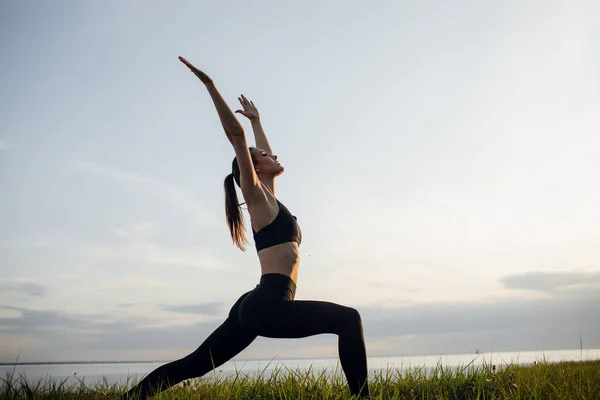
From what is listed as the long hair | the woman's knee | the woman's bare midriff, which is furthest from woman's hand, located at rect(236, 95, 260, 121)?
the woman's knee

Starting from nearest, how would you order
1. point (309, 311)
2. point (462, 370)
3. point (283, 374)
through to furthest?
point (309, 311), point (283, 374), point (462, 370)

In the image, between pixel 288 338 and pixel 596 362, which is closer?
pixel 288 338

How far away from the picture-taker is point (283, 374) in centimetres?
529

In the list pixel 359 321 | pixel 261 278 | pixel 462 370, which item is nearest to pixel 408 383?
pixel 462 370

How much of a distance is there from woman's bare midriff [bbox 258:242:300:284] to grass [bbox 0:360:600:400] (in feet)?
3.66

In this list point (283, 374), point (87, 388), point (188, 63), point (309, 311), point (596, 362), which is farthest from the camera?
point (596, 362)

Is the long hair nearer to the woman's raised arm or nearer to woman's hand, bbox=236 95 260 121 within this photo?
the woman's raised arm

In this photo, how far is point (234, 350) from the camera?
14.2ft

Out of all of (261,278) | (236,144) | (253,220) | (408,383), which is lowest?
(408,383)

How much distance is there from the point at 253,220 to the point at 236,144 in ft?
2.23

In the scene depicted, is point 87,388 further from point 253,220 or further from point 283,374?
point 253,220

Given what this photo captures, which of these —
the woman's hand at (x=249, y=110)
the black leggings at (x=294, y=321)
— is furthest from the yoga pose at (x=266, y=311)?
the woman's hand at (x=249, y=110)

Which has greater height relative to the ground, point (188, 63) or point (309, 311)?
point (188, 63)

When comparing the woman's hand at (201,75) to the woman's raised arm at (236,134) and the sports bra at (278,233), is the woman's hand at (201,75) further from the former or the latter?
the sports bra at (278,233)
